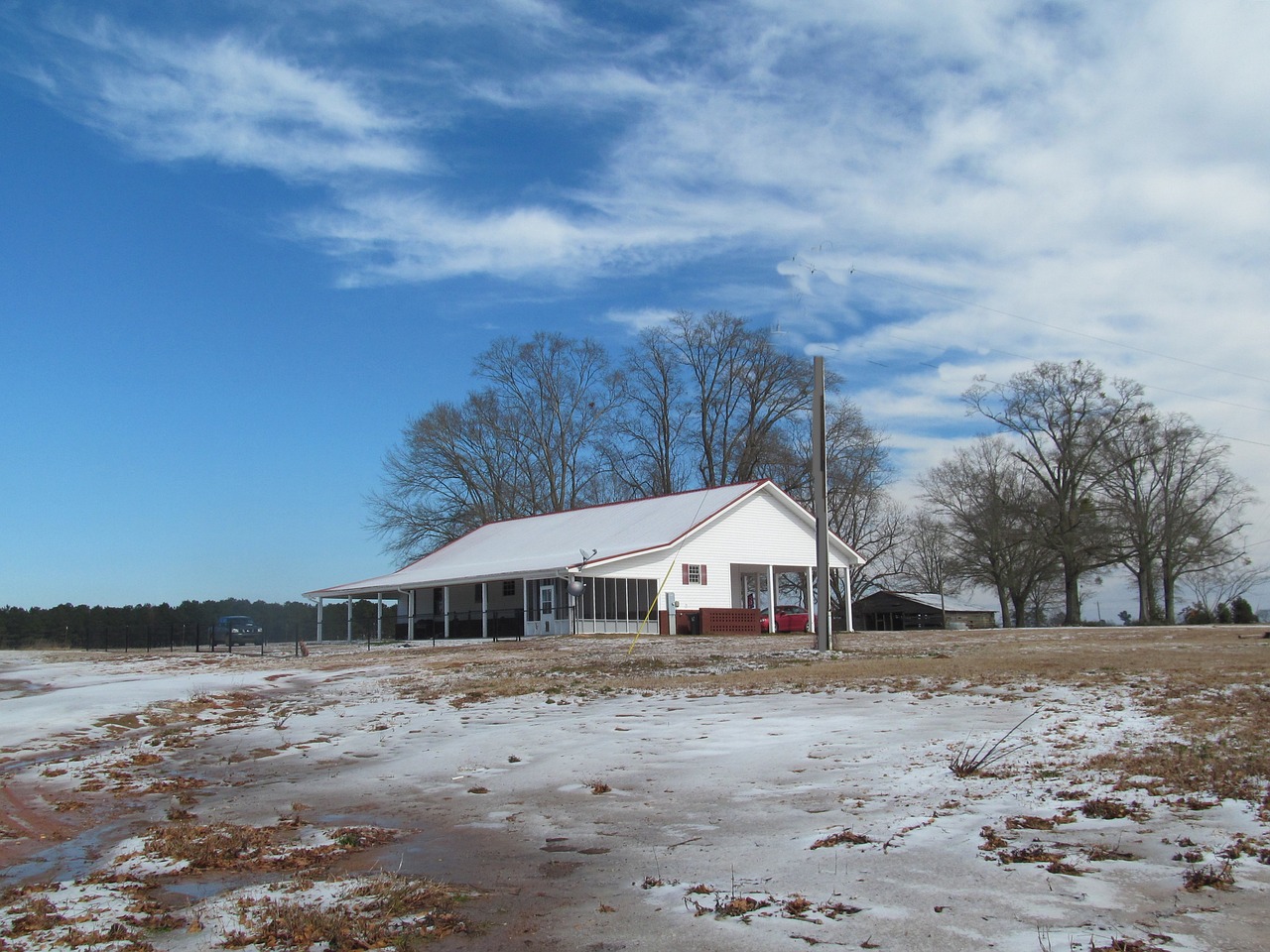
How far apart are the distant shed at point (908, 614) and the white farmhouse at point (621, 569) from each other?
65.0ft

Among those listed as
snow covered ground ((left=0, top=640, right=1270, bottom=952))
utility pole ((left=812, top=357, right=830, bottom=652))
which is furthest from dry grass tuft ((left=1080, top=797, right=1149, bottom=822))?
utility pole ((left=812, top=357, right=830, bottom=652))

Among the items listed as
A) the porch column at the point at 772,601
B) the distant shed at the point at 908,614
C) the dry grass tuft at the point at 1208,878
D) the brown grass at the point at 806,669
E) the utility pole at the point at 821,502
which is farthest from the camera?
the distant shed at the point at 908,614

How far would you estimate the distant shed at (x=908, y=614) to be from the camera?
63.0 metres

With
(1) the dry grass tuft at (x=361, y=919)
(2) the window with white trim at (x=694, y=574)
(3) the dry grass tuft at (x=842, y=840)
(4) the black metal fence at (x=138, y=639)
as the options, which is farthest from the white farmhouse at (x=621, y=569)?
(1) the dry grass tuft at (x=361, y=919)

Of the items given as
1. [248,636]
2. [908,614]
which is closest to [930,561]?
[908,614]

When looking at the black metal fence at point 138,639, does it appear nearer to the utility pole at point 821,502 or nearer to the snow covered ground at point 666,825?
the utility pole at point 821,502

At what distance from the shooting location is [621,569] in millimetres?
35594

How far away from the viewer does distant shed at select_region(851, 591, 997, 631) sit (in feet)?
207

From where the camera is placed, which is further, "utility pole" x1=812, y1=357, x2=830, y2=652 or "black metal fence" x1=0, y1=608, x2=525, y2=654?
"black metal fence" x1=0, y1=608, x2=525, y2=654

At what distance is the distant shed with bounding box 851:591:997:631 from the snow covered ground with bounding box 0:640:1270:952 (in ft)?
173

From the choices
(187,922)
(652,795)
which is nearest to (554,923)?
(187,922)

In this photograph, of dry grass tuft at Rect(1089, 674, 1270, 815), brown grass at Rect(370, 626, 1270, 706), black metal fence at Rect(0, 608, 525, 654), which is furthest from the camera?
black metal fence at Rect(0, 608, 525, 654)

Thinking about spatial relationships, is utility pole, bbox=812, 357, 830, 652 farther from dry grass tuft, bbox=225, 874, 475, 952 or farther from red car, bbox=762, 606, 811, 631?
dry grass tuft, bbox=225, 874, 475, 952

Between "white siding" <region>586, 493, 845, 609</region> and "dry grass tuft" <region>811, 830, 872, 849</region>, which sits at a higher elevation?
"white siding" <region>586, 493, 845, 609</region>
